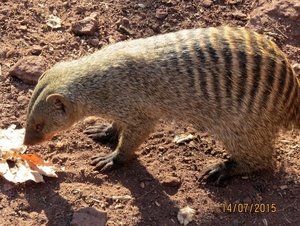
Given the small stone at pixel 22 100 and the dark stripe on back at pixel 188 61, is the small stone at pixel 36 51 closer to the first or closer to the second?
the small stone at pixel 22 100

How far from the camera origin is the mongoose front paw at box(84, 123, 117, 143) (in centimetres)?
417

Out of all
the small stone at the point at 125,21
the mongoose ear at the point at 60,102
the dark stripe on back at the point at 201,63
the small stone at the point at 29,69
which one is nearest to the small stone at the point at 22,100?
the small stone at the point at 29,69

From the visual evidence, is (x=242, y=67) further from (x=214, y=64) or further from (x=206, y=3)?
(x=206, y=3)

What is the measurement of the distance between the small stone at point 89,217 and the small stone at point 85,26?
1785 mm

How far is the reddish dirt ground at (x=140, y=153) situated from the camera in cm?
361

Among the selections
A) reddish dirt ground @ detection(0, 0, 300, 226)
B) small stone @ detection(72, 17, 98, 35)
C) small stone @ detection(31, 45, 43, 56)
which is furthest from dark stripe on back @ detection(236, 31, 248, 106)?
→ small stone @ detection(31, 45, 43, 56)

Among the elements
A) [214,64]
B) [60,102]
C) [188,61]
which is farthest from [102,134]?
[214,64]

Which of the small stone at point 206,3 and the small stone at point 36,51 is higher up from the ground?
the small stone at point 206,3

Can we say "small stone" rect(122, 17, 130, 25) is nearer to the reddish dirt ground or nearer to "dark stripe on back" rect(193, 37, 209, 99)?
the reddish dirt ground

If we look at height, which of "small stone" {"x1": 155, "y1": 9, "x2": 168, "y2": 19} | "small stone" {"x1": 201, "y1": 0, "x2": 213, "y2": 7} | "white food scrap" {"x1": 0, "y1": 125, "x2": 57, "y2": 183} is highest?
"small stone" {"x1": 201, "y1": 0, "x2": 213, "y2": 7}

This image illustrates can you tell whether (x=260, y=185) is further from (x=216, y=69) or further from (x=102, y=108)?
(x=102, y=108)

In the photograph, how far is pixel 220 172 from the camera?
3.86m

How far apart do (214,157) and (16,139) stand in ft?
4.75
